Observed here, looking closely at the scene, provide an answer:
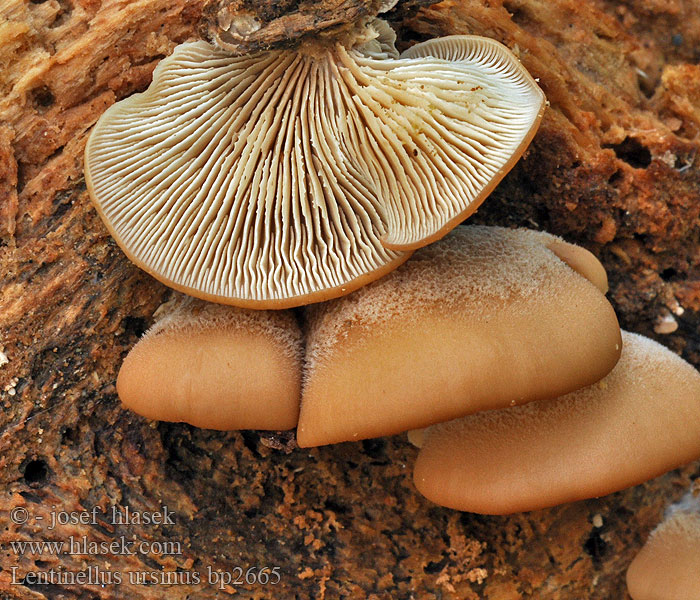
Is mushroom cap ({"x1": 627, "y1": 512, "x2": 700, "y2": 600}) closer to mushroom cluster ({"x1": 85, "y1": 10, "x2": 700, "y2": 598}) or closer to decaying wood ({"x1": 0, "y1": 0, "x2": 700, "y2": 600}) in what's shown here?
decaying wood ({"x1": 0, "y1": 0, "x2": 700, "y2": 600})

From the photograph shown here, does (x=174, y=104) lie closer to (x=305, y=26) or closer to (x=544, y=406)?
(x=305, y=26)

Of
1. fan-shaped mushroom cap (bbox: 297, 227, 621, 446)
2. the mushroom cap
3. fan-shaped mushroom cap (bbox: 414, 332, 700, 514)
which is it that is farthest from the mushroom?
fan-shaped mushroom cap (bbox: 297, 227, 621, 446)

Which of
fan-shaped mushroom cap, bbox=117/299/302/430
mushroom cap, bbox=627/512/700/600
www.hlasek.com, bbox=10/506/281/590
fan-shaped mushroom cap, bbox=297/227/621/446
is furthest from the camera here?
mushroom cap, bbox=627/512/700/600

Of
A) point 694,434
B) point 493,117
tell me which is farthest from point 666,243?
point 493,117

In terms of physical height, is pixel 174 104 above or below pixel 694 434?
above

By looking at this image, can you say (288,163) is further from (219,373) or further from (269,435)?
(269,435)

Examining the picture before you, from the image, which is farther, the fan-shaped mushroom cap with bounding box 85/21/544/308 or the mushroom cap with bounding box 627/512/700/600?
the mushroom cap with bounding box 627/512/700/600
